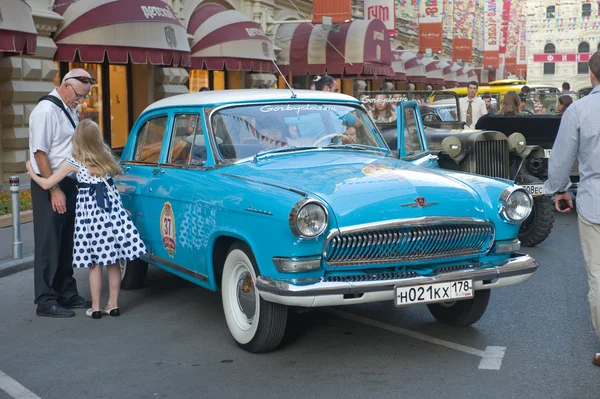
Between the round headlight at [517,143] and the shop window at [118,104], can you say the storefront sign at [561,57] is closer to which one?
the shop window at [118,104]

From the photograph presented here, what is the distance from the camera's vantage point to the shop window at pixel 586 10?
90938 millimetres

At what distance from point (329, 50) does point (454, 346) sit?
19.7 meters

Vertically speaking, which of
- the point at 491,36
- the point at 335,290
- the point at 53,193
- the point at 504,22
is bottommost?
the point at 335,290

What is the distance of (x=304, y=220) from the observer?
5.07m

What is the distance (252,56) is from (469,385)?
50.6 ft

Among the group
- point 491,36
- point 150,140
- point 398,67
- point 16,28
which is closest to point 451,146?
point 150,140

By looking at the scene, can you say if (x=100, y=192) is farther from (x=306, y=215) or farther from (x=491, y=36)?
(x=491, y=36)

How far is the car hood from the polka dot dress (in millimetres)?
1140

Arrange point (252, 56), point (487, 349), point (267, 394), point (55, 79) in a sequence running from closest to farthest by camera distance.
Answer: point (267, 394), point (487, 349), point (55, 79), point (252, 56)

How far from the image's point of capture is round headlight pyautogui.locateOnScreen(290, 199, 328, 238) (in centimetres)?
504

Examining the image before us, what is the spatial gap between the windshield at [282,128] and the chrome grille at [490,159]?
4.31 m

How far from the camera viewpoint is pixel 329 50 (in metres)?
24.8

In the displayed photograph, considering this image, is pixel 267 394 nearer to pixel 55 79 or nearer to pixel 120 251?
pixel 120 251

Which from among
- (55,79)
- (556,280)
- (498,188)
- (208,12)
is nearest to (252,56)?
(208,12)
